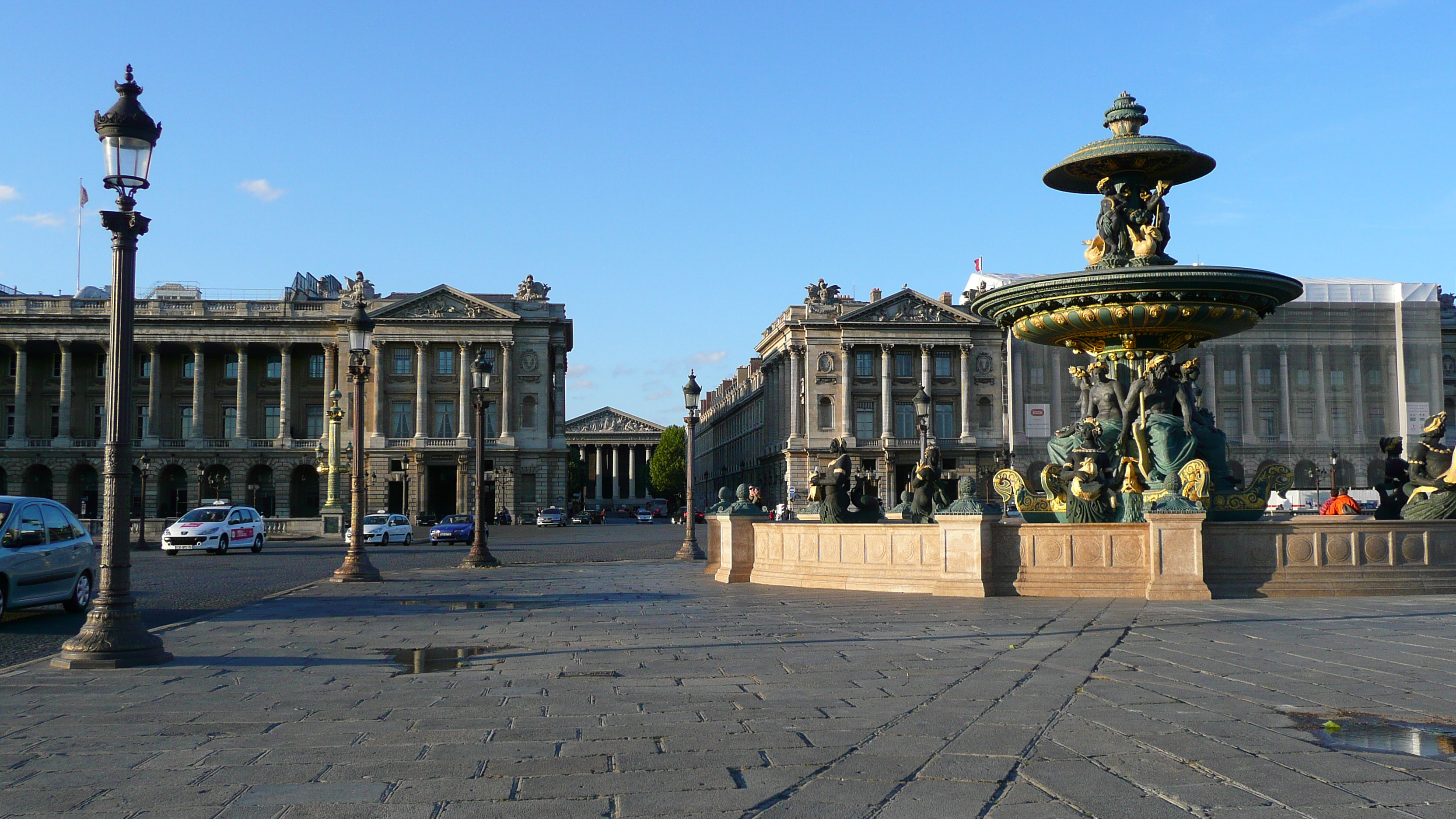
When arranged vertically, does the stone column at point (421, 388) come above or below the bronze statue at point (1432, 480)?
above

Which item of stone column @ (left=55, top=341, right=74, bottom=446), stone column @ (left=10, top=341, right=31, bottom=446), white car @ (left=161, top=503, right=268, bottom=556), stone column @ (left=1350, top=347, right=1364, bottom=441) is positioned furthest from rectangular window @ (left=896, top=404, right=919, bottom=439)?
stone column @ (left=10, top=341, right=31, bottom=446)

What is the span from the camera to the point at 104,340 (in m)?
78.1

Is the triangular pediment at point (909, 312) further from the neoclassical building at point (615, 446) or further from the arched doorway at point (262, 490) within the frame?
the neoclassical building at point (615, 446)

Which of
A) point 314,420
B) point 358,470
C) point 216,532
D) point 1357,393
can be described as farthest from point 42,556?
point 314,420

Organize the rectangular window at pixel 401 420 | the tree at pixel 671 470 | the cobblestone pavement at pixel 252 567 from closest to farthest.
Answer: the cobblestone pavement at pixel 252 567
the rectangular window at pixel 401 420
the tree at pixel 671 470

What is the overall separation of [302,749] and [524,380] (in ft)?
251

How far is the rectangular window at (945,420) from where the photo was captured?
8612 centimetres

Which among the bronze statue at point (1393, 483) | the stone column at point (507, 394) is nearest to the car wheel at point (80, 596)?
the bronze statue at point (1393, 483)

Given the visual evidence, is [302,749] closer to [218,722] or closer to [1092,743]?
[218,722]

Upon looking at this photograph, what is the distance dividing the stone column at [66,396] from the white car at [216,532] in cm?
4871

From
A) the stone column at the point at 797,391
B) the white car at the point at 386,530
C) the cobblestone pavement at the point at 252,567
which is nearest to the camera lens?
the cobblestone pavement at the point at 252,567

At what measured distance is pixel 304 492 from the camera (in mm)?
80438

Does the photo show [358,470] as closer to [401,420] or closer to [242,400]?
[401,420]

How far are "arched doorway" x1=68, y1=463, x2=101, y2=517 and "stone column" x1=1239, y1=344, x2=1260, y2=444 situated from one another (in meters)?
72.0
